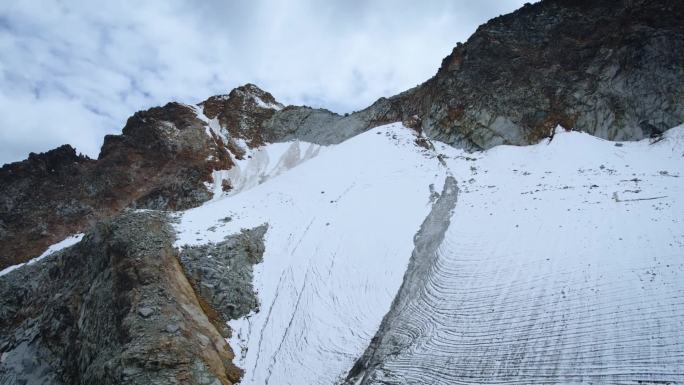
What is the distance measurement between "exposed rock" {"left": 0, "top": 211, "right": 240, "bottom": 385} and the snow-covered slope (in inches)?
75.9

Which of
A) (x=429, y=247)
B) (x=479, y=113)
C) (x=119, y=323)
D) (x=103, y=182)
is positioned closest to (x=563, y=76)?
(x=479, y=113)

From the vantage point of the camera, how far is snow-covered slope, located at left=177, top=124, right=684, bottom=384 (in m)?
10.3

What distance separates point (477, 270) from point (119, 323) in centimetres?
1255

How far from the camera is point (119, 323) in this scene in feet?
42.6

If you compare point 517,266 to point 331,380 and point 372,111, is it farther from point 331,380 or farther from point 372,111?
point 372,111

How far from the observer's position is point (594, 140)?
24.4m

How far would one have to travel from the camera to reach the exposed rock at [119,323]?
11.6 m

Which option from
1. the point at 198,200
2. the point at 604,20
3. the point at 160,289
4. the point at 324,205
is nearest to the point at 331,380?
the point at 160,289

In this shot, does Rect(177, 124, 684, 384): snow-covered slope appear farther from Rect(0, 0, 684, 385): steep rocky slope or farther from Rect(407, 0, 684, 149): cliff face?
Rect(407, 0, 684, 149): cliff face

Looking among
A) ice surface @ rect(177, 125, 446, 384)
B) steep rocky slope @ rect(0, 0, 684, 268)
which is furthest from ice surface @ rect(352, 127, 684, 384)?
steep rocky slope @ rect(0, 0, 684, 268)

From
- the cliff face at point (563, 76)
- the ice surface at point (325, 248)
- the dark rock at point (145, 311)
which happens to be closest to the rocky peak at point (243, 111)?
the ice surface at point (325, 248)

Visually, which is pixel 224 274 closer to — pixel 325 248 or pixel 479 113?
pixel 325 248

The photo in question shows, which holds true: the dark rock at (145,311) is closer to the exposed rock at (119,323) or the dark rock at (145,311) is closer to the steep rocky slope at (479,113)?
the exposed rock at (119,323)

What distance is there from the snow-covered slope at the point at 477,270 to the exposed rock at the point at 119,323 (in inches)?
75.9
